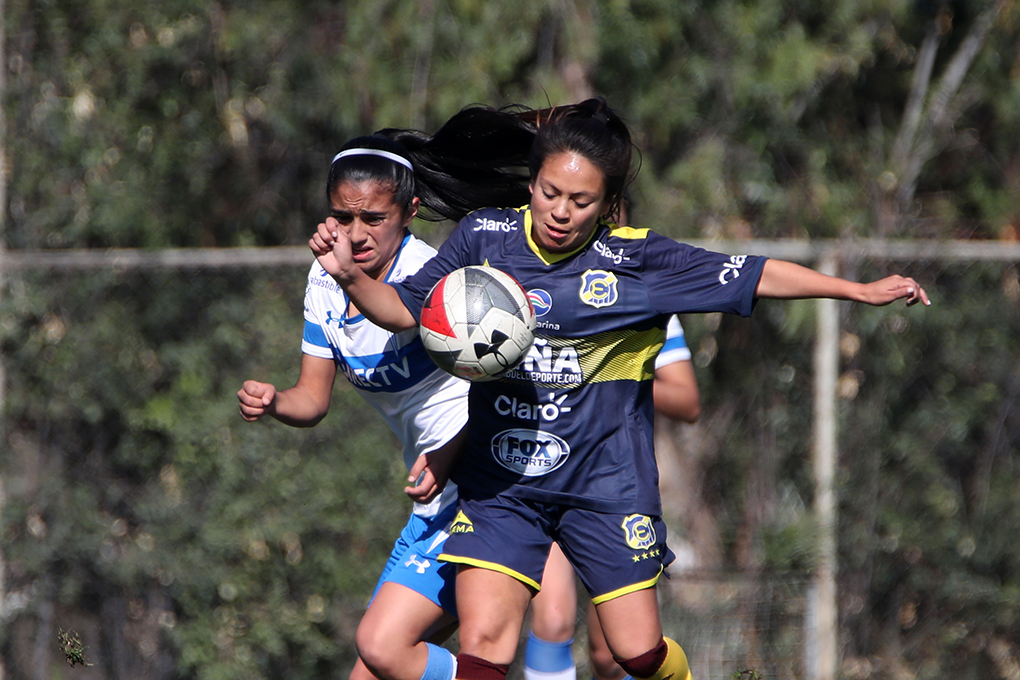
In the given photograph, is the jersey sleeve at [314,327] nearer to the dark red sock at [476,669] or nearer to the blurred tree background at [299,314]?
the dark red sock at [476,669]

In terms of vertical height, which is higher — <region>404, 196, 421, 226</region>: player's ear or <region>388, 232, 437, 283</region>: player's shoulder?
<region>404, 196, 421, 226</region>: player's ear

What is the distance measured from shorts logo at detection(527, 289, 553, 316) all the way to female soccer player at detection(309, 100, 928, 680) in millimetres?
13

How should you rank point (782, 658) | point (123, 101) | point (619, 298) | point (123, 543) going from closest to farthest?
1. point (619, 298)
2. point (782, 658)
3. point (123, 543)
4. point (123, 101)

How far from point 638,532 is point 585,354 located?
0.55 metres

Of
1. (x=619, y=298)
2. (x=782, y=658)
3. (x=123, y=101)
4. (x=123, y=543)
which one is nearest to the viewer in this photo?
Answer: (x=619, y=298)

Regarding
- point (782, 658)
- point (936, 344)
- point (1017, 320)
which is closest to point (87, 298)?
point (782, 658)

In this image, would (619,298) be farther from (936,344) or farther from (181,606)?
(181,606)

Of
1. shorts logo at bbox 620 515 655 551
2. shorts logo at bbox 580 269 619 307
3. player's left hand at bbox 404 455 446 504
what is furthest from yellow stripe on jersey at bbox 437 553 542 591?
shorts logo at bbox 580 269 619 307

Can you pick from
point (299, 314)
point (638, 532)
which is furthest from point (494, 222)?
point (299, 314)

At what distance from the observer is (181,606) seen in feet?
17.4

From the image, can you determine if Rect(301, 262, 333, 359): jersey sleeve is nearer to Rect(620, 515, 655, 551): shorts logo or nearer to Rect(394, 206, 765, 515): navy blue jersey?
Rect(394, 206, 765, 515): navy blue jersey

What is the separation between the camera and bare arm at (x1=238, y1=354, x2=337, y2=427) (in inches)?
120

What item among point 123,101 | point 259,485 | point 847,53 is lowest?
point 259,485

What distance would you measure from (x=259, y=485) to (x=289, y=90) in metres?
2.65
